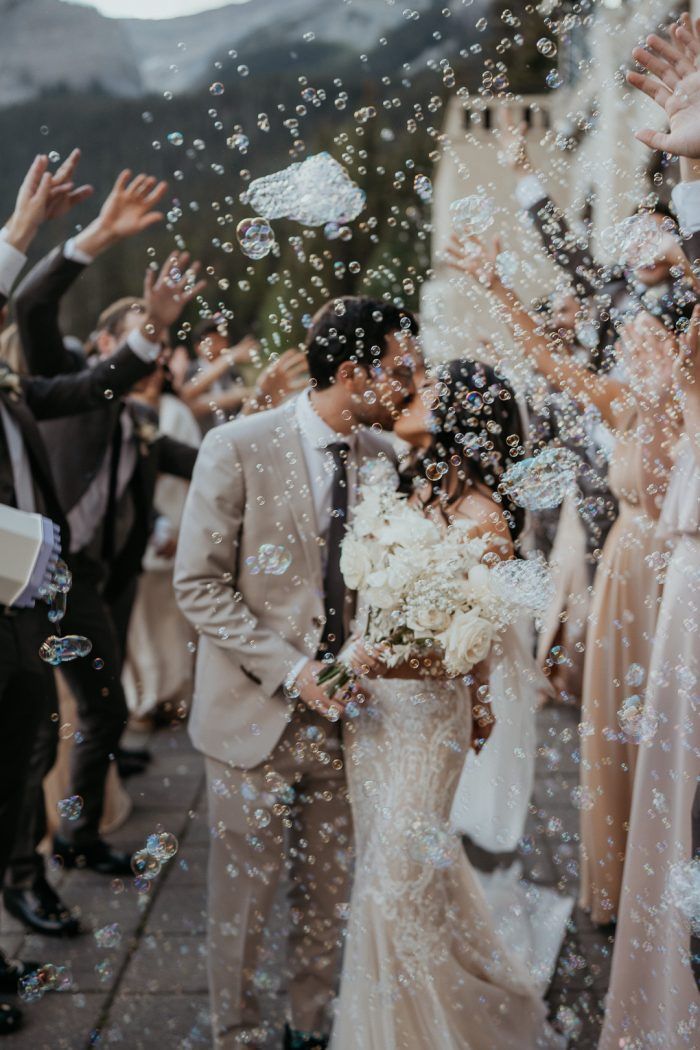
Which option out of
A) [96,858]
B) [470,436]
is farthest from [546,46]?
[96,858]

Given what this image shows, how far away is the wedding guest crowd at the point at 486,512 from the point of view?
2590 millimetres

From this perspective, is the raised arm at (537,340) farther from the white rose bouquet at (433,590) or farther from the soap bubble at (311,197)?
the white rose bouquet at (433,590)

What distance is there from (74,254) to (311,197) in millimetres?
1000

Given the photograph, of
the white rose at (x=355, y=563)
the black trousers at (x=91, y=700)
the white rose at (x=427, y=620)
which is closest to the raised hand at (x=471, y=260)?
the white rose at (x=355, y=563)

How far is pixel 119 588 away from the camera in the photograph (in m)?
4.62

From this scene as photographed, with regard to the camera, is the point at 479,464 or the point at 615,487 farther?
the point at 615,487

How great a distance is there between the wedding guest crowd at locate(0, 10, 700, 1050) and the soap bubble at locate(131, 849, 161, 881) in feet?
0.62

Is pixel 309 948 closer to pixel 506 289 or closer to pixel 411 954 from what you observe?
pixel 411 954

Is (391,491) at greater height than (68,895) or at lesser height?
greater

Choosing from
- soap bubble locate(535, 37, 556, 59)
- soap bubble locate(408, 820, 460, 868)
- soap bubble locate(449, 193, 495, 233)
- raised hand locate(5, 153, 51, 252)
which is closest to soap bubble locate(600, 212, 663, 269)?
soap bubble locate(449, 193, 495, 233)

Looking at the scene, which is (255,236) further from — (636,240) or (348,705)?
(348,705)

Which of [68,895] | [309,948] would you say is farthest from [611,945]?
[68,895]

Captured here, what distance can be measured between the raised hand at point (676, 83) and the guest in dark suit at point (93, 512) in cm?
158

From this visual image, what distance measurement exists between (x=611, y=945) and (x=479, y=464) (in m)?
1.79
